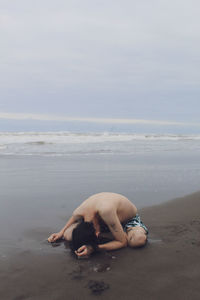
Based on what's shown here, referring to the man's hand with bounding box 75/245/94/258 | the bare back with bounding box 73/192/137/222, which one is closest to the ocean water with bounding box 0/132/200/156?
the bare back with bounding box 73/192/137/222

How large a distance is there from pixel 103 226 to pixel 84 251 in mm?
617

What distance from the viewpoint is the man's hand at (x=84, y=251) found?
11.4ft

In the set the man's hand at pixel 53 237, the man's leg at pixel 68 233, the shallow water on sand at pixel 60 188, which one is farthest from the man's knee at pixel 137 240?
the shallow water on sand at pixel 60 188

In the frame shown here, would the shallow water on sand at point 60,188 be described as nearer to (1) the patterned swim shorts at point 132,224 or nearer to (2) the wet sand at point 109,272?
(2) the wet sand at point 109,272

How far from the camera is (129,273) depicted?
3.11m

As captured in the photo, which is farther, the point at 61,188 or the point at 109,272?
the point at 61,188

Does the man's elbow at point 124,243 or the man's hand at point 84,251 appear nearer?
the man's hand at point 84,251

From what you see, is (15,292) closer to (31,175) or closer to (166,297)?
(166,297)

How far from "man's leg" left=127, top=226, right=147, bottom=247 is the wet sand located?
8cm

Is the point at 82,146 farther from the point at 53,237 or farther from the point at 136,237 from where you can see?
the point at 136,237

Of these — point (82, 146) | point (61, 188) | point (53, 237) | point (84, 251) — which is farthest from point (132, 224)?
point (82, 146)

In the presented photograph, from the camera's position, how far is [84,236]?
12.0 feet

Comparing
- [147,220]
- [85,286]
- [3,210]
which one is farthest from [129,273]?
[3,210]

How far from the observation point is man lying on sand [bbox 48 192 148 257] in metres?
3.66
